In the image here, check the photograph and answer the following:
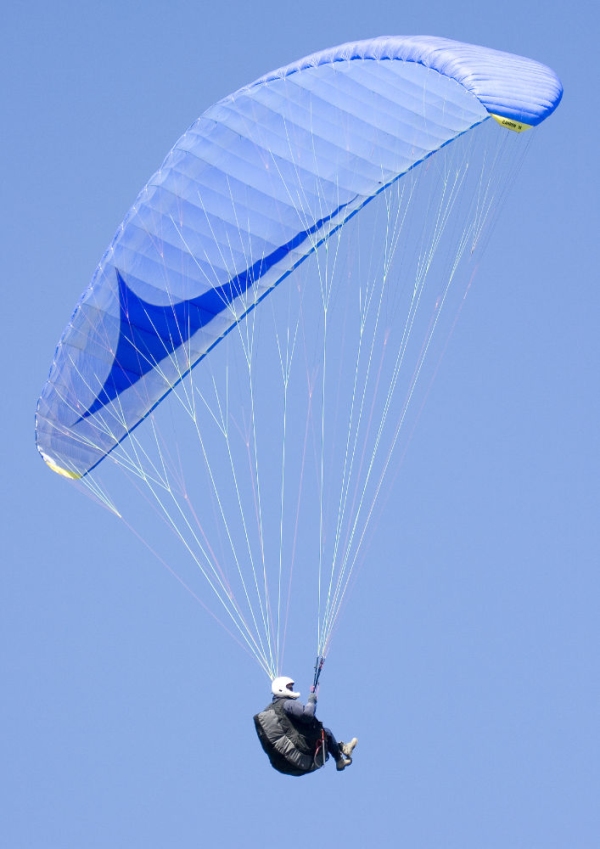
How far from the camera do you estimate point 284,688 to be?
15.2 meters

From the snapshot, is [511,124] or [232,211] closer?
[511,124]

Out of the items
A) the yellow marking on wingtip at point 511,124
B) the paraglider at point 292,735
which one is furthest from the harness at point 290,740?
the yellow marking on wingtip at point 511,124

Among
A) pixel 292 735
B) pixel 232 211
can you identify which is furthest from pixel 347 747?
pixel 232 211

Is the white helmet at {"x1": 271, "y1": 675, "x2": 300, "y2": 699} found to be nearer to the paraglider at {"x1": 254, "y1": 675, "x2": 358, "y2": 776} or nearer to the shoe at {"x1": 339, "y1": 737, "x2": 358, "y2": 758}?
the paraglider at {"x1": 254, "y1": 675, "x2": 358, "y2": 776}

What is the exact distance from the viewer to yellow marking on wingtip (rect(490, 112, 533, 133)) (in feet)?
49.5

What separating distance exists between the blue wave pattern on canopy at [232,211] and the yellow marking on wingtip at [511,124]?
0.90 meters

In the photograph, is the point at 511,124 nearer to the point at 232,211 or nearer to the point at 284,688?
the point at 232,211

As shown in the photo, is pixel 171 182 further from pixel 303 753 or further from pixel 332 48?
pixel 303 753

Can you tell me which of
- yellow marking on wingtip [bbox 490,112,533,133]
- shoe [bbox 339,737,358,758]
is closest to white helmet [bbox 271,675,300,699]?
shoe [bbox 339,737,358,758]

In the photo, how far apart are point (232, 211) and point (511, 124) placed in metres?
3.18

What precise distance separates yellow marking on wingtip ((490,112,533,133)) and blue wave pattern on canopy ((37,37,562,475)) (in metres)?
0.90

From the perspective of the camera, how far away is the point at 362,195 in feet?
56.3

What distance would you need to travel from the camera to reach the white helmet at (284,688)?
1518cm

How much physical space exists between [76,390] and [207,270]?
162 centimetres
